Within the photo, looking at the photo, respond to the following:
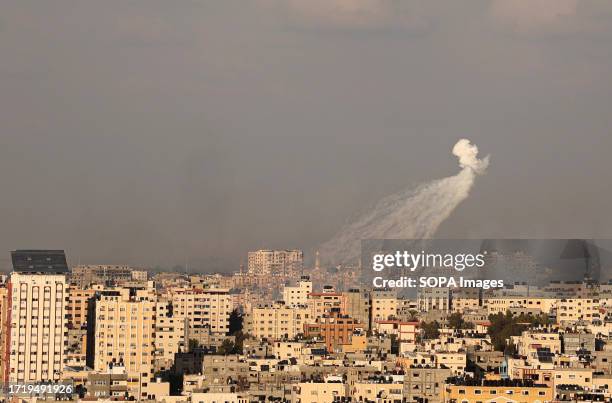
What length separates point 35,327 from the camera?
35.8 metres

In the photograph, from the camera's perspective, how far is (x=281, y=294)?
55.5 metres

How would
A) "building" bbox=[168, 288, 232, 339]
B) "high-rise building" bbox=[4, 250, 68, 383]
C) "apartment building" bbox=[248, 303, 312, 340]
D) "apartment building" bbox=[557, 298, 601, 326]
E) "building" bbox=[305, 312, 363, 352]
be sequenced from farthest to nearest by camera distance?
"apartment building" bbox=[557, 298, 601, 326]
"building" bbox=[168, 288, 232, 339]
"apartment building" bbox=[248, 303, 312, 340]
"building" bbox=[305, 312, 363, 352]
"high-rise building" bbox=[4, 250, 68, 383]

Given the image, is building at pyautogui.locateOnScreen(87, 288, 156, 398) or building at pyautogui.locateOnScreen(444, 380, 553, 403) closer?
building at pyautogui.locateOnScreen(444, 380, 553, 403)

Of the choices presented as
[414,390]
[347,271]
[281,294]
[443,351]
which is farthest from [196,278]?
[414,390]

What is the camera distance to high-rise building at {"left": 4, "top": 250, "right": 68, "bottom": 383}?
115ft

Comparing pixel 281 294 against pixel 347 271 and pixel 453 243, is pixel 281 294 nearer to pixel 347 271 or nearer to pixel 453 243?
pixel 347 271

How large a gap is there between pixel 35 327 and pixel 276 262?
17111mm

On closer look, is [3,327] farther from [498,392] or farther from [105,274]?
[105,274]

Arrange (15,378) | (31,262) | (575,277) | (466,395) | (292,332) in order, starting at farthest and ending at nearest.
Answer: (575,277) → (292,332) → (31,262) → (15,378) → (466,395)

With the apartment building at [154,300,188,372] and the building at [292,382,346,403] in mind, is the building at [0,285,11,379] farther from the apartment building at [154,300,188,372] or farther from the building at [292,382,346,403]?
the building at [292,382,346,403]

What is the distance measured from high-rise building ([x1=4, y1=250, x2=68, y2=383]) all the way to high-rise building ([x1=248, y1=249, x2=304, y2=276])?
13111 mm

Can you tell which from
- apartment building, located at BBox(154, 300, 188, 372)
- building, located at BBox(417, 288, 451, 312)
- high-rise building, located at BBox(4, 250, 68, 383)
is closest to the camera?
high-rise building, located at BBox(4, 250, 68, 383)

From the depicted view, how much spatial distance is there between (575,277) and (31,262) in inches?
676

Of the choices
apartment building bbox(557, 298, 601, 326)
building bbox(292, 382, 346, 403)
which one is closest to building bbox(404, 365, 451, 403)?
building bbox(292, 382, 346, 403)
